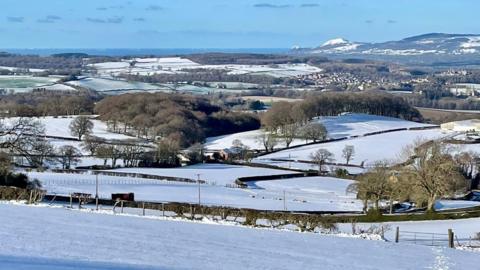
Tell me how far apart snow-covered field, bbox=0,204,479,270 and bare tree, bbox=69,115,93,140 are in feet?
201

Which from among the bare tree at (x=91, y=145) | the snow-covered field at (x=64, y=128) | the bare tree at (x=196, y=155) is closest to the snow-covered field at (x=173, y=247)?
the bare tree at (x=196, y=155)

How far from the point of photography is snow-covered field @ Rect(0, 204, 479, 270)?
13.8 m

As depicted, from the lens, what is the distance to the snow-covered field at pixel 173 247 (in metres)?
13.8

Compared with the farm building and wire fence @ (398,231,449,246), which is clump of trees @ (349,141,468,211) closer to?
wire fence @ (398,231,449,246)

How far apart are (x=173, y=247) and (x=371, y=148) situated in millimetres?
63547

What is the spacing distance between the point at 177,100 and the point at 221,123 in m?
16.3

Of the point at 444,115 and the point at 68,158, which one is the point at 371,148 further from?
the point at 444,115

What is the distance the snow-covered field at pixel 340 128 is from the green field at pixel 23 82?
3256 inches

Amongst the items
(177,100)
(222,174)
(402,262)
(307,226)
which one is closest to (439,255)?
(402,262)

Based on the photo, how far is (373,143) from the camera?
82.4 meters

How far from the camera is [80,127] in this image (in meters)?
84.9

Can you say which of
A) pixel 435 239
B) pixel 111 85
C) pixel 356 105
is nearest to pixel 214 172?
pixel 435 239

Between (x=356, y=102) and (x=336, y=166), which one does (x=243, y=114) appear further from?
(x=336, y=166)

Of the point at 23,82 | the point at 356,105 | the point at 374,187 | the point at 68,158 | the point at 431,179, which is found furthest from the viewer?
the point at 23,82
